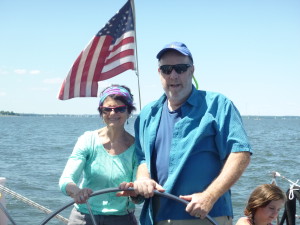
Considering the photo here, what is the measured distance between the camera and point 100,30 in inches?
188

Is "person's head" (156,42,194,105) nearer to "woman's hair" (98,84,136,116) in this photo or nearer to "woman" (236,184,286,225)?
"woman's hair" (98,84,136,116)

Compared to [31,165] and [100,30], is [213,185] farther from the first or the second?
[31,165]

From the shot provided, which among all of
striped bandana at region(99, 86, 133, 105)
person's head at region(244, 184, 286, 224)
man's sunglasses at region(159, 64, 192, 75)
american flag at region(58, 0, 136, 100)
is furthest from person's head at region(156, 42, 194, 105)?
american flag at region(58, 0, 136, 100)

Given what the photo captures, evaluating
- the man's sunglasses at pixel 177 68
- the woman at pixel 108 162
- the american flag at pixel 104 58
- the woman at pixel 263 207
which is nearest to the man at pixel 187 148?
the man's sunglasses at pixel 177 68

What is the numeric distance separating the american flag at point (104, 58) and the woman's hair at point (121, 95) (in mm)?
1184

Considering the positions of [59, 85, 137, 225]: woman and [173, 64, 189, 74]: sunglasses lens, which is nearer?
[173, 64, 189, 74]: sunglasses lens

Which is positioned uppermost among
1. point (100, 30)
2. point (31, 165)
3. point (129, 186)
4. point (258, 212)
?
point (100, 30)

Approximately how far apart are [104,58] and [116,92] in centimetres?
152

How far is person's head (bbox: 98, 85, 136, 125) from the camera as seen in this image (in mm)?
3373

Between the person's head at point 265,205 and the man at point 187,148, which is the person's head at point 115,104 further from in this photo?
the person's head at point 265,205

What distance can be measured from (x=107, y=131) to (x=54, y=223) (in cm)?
733

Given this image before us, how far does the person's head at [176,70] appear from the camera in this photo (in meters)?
2.83

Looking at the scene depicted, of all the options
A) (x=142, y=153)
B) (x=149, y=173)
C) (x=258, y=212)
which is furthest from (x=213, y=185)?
(x=258, y=212)

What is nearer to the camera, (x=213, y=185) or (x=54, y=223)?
(x=213, y=185)
